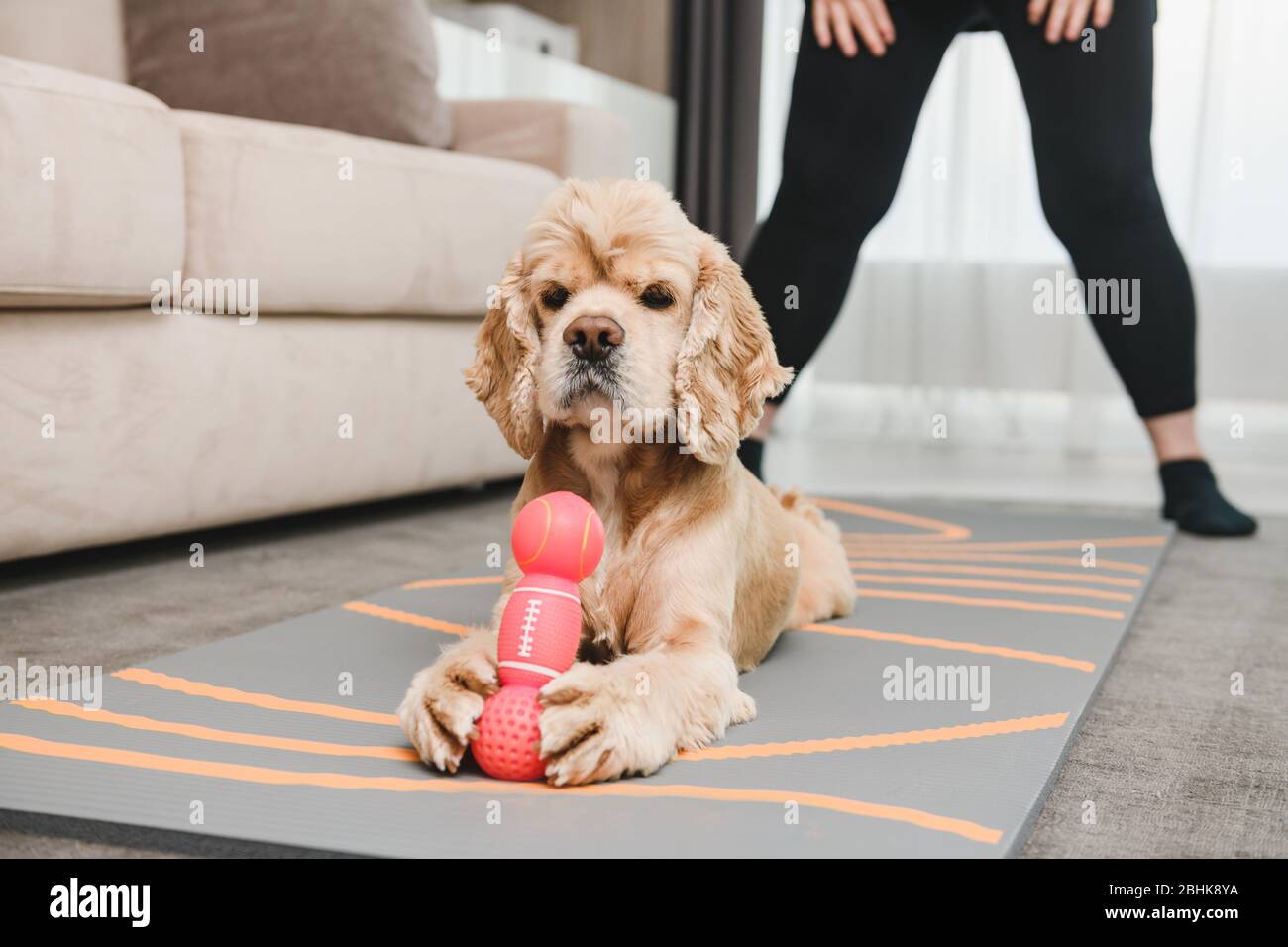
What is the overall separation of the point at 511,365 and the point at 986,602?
101 cm

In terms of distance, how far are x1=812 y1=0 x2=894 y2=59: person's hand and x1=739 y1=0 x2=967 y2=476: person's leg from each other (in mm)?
22

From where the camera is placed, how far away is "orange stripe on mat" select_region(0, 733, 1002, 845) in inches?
49.9

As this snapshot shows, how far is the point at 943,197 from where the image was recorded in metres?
5.22

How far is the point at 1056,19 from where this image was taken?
110 inches

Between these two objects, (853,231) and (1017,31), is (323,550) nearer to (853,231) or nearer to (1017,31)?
(853,231)

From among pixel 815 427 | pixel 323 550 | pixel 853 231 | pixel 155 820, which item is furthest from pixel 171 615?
pixel 815 427

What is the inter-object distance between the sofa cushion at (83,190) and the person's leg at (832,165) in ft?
3.87

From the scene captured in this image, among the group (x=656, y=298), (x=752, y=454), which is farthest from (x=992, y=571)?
(x=656, y=298)

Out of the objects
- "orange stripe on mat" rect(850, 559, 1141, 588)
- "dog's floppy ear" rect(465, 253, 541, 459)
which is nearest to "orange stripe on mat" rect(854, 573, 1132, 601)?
"orange stripe on mat" rect(850, 559, 1141, 588)

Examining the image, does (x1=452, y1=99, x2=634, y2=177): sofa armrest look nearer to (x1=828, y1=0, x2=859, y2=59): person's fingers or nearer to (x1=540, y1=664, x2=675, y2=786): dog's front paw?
(x1=828, y1=0, x2=859, y2=59): person's fingers

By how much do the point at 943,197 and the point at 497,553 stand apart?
3253 mm

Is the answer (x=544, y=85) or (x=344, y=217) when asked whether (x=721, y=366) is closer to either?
(x=344, y=217)

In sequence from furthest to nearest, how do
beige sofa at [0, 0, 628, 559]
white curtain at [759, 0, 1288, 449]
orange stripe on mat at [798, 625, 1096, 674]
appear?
white curtain at [759, 0, 1288, 449] → beige sofa at [0, 0, 628, 559] → orange stripe on mat at [798, 625, 1096, 674]

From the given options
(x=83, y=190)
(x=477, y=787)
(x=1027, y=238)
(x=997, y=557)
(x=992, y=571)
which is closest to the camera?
(x=477, y=787)
